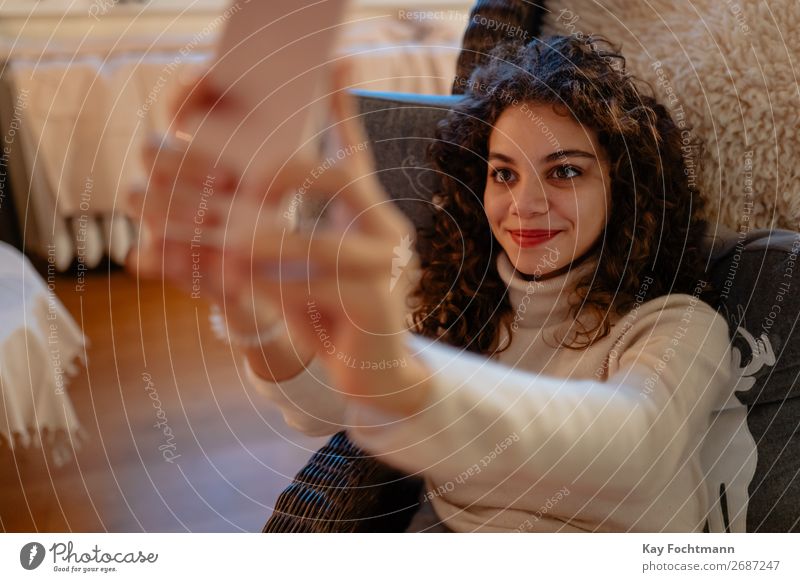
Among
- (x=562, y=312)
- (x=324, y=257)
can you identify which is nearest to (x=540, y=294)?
(x=562, y=312)

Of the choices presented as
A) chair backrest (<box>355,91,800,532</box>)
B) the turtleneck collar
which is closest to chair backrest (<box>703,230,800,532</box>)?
chair backrest (<box>355,91,800,532</box>)

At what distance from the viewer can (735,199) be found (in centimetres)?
53

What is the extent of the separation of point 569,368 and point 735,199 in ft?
0.57

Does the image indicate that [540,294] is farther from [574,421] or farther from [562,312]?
[574,421]

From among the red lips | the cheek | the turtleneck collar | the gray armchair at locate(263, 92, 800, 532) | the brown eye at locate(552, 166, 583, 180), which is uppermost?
the brown eye at locate(552, 166, 583, 180)

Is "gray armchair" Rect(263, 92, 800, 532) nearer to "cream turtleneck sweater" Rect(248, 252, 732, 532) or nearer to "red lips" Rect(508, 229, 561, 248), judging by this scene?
"cream turtleneck sweater" Rect(248, 252, 732, 532)

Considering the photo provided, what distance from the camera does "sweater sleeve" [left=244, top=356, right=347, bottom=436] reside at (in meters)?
0.47

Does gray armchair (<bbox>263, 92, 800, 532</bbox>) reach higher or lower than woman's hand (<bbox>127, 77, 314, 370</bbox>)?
lower

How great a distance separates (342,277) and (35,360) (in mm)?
283

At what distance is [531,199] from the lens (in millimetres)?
485

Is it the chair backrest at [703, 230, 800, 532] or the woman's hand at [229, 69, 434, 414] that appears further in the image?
the chair backrest at [703, 230, 800, 532]
